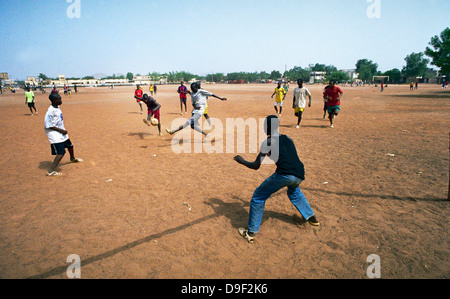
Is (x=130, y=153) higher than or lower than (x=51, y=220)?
higher

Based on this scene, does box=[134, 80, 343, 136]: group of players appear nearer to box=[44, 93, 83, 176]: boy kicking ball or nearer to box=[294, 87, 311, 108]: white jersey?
box=[294, 87, 311, 108]: white jersey

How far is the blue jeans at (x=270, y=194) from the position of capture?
125 inches

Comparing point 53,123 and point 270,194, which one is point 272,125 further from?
point 53,123

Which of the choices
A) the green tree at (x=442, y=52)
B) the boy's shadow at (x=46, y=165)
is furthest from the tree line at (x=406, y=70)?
the boy's shadow at (x=46, y=165)

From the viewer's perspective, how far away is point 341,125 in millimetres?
11055

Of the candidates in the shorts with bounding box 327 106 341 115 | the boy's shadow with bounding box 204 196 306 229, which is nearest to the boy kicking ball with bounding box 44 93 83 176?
the boy's shadow with bounding box 204 196 306 229

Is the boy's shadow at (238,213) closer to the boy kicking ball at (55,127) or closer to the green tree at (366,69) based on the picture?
the boy kicking ball at (55,127)

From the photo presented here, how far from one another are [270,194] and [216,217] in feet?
3.81

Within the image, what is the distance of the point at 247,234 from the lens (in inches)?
133

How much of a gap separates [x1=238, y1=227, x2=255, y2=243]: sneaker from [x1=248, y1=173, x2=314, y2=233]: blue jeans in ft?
0.21

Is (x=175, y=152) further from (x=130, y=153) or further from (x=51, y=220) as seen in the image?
(x=51, y=220)
